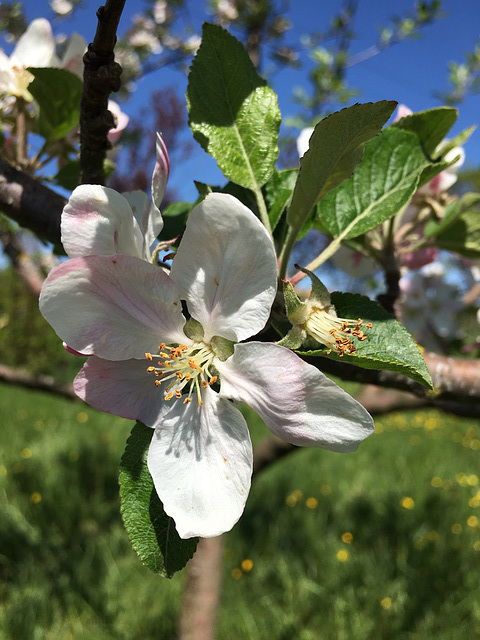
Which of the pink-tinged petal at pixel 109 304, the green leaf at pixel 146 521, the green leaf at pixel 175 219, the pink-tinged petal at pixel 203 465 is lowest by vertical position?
the green leaf at pixel 146 521

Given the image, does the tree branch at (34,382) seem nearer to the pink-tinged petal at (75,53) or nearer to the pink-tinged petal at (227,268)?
the pink-tinged petal at (75,53)

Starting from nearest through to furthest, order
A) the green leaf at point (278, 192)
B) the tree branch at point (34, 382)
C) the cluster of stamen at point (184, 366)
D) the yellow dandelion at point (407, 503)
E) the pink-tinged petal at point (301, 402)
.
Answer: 1. the pink-tinged petal at point (301, 402)
2. the cluster of stamen at point (184, 366)
3. the green leaf at point (278, 192)
4. the tree branch at point (34, 382)
5. the yellow dandelion at point (407, 503)

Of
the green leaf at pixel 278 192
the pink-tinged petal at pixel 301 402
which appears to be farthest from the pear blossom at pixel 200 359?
the green leaf at pixel 278 192

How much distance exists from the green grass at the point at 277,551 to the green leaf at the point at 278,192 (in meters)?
2.11

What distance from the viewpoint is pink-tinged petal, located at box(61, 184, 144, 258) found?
472mm

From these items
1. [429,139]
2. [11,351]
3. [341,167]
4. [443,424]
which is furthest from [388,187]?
[11,351]

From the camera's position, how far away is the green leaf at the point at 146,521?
487 mm

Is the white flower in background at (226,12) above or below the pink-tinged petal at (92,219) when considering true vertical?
above

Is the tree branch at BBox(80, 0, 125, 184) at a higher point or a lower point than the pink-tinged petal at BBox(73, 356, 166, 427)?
higher

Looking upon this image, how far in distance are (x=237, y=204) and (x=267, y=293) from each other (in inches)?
3.1

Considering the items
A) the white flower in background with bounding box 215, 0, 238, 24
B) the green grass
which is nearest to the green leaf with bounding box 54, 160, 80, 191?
the green grass

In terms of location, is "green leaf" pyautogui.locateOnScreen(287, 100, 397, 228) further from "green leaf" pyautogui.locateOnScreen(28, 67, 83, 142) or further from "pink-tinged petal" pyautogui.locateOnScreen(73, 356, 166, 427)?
"green leaf" pyautogui.locateOnScreen(28, 67, 83, 142)

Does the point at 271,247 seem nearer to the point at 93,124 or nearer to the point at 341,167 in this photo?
the point at 341,167

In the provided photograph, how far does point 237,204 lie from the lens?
1.35 ft
